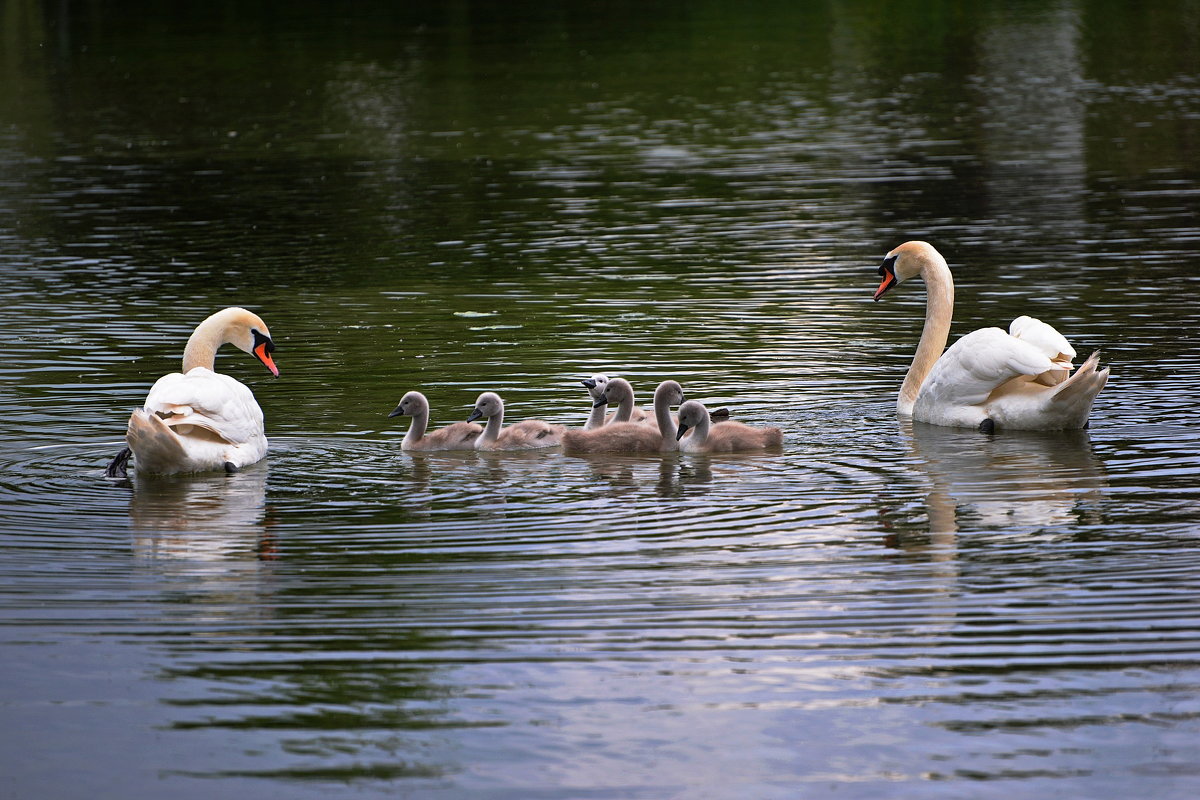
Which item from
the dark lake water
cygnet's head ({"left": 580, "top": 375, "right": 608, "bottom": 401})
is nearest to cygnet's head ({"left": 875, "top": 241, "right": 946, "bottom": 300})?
the dark lake water

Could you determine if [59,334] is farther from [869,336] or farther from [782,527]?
[782,527]

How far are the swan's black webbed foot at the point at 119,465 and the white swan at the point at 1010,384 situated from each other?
494 centimetres

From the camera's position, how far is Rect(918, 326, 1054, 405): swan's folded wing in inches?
457

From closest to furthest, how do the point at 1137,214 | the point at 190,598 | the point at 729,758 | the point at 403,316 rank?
the point at 729,758, the point at 190,598, the point at 403,316, the point at 1137,214

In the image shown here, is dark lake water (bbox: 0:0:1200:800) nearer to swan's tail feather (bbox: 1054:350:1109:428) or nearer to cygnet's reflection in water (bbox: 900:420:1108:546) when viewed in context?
cygnet's reflection in water (bbox: 900:420:1108:546)

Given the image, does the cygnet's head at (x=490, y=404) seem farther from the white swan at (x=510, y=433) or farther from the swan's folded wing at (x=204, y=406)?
the swan's folded wing at (x=204, y=406)

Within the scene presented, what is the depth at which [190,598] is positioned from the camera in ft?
27.2

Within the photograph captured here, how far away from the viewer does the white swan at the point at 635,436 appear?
11.6 metres

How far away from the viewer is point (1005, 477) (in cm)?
1055

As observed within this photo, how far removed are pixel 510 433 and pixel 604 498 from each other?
1587 mm

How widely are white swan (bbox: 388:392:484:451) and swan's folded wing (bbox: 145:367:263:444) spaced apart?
1.02 m

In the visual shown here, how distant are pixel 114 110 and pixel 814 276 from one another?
84.5 ft

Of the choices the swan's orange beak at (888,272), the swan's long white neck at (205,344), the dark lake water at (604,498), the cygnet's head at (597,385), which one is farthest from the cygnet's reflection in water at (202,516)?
the swan's orange beak at (888,272)

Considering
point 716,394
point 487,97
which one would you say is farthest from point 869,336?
point 487,97
